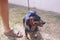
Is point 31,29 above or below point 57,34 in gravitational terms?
above

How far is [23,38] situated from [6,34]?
0.63ft

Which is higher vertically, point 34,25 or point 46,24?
point 34,25

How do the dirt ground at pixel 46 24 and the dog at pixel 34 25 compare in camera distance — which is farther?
the dirt ground at pixel 46 24

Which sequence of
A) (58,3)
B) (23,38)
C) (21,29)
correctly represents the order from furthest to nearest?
(58,3) < (21,29) < (23,38)

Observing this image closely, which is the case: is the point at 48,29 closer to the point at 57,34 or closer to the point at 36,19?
the point at 57,34

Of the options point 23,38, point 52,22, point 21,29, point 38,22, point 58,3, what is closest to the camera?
point 38,22

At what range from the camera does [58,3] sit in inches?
95.1

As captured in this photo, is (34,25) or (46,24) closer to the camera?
(34,25)

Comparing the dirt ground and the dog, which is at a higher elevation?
the dog

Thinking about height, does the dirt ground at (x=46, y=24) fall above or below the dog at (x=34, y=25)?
below

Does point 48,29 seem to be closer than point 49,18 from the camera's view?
Yes

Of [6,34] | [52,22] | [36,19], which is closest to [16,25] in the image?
[6,34]

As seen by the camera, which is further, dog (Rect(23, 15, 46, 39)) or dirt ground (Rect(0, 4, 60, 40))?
dirt ground (Rect(0, 4, 60, 40))

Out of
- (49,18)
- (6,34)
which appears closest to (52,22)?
(49,18)
